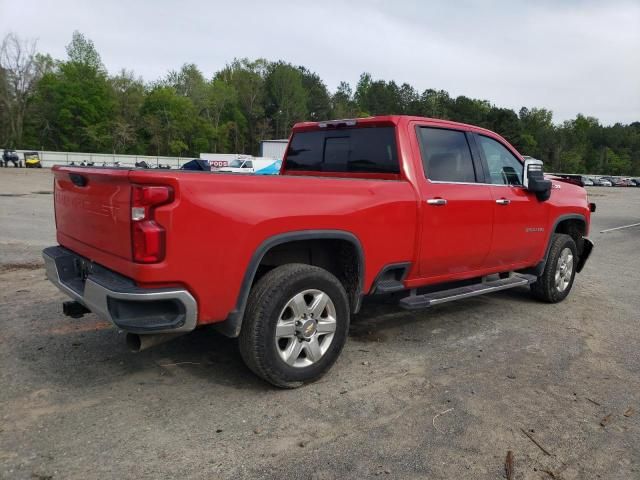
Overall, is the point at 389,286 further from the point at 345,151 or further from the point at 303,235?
the point at 345,151

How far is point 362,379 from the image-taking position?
377 centimetres

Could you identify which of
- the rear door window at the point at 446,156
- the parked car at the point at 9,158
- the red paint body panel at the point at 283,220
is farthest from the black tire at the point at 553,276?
the parked car at the point at 9,158

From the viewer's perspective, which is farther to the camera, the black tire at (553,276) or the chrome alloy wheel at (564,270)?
the chrome alloy wheel at (564,270)

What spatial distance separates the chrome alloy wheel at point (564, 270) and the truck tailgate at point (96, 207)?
4920 mm

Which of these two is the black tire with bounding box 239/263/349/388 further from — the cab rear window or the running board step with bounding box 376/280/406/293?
the cab rear window

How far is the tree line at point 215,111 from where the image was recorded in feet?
235

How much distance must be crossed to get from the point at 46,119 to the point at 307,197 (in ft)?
262

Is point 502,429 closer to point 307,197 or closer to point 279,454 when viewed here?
point 279,454

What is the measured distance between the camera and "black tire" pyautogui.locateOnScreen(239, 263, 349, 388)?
3293 mm

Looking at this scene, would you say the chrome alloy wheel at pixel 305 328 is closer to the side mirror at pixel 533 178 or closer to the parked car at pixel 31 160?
the side mirror at pixel 533 178

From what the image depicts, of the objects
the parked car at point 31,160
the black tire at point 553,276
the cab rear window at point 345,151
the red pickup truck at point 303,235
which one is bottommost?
the parked car at point 31,160

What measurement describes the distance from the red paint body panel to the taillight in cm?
3

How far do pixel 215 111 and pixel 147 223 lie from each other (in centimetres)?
9359

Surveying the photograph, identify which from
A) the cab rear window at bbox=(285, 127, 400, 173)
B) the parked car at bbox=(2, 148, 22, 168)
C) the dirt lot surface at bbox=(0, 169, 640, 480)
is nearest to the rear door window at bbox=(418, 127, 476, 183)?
the cab rear window at bbox=(285, 127, 400, 173)
